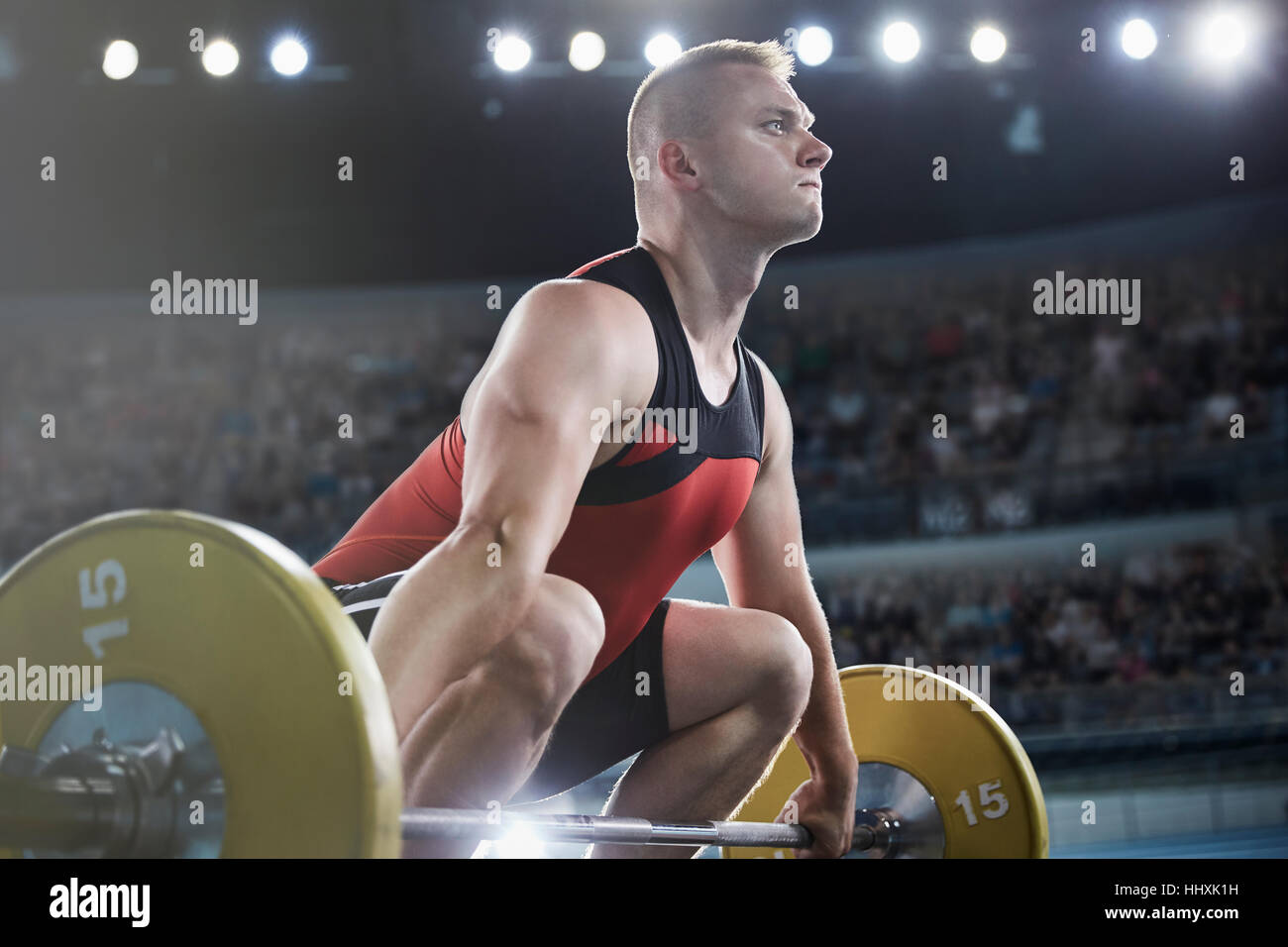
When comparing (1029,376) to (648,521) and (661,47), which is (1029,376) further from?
(648,521)

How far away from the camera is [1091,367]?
24.0ft

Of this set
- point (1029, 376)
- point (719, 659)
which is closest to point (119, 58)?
point (719, 659)

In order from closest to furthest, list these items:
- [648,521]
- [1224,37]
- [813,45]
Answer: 1. [648,521]
2. [813,45]
3. [1224,37]

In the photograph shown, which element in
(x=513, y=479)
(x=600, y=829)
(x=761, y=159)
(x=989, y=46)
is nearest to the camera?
(x=513, y=479)

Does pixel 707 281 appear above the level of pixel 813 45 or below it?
below

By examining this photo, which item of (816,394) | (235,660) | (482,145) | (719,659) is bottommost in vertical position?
(719,659)

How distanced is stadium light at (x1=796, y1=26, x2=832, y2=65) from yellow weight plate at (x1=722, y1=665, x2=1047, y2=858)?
360 cm

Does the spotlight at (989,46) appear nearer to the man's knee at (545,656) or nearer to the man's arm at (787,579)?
the man's arm at (787,579)

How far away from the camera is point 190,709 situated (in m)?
1.49

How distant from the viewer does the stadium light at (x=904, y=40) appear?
17.8 ft

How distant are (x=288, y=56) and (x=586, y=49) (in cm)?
126

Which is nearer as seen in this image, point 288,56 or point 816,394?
point 288,56

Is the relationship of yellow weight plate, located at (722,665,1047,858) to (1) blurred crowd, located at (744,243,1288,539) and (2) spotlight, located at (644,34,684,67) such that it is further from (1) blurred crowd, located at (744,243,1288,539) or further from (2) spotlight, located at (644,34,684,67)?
(1) blurred crowd, located at (744,243,1288,539)
